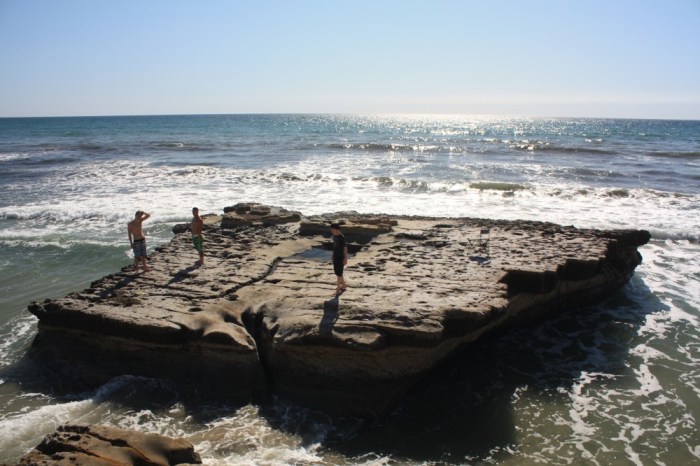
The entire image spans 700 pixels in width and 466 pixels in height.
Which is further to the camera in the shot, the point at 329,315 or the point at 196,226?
the point at 196,226

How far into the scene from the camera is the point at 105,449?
4.51 m

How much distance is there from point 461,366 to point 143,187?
18813mm

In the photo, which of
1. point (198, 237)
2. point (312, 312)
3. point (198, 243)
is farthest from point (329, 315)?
point (198, 237)

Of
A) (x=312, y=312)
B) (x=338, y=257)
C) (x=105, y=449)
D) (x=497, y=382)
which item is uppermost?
(x=338, y=257)

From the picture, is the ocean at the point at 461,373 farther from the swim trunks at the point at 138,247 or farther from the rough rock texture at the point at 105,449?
the swim trunks at the point at 138,247

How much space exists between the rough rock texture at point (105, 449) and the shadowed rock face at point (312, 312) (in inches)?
64.9

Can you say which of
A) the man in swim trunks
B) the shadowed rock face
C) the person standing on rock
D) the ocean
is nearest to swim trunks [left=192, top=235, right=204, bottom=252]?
the man in swim trunks

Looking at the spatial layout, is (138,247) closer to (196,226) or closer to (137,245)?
(137,245)

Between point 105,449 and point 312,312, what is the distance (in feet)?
9.60

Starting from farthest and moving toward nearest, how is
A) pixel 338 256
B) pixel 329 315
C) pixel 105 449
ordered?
pixel 338 256
pixel 329 315
pixel 105 449

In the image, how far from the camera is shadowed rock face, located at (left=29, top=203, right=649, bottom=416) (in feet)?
20.8

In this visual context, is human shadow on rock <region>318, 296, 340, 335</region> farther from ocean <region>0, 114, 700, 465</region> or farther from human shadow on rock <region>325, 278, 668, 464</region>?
human shadow on rock <region>325, 278, 668, 464</region>

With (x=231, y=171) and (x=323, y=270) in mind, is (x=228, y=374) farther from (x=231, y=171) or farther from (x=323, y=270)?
(x=231, y=171)

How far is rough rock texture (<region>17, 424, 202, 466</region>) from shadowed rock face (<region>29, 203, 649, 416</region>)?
64.9 inches
